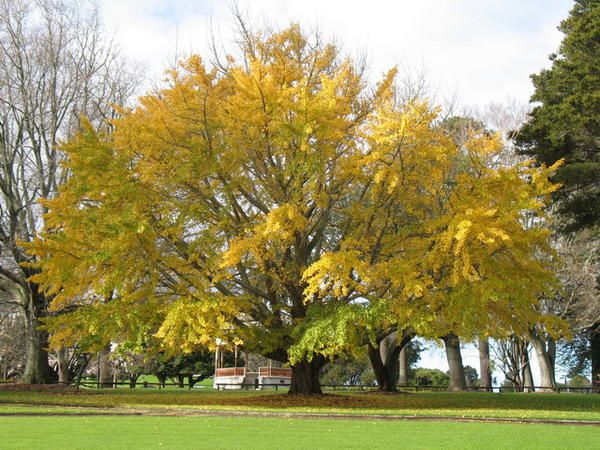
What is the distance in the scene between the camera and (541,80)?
26.3 meters

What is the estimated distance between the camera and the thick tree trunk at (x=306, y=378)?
960 inches

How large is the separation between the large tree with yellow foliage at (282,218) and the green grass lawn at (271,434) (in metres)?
5.54

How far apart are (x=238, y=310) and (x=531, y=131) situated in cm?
1155

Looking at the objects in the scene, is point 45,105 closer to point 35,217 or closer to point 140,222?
point 35,217

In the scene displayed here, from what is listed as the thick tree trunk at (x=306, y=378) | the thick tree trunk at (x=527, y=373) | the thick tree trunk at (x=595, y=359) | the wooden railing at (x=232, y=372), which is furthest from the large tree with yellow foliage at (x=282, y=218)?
the thick tree trunk at (x=595, y=359)

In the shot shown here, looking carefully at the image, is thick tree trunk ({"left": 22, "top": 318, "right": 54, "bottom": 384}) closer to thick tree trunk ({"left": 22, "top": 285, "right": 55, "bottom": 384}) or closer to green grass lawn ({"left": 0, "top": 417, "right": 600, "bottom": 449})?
thick tree trunk ({"left": 22, "top": 285, "right": 55, "bottom": 384})

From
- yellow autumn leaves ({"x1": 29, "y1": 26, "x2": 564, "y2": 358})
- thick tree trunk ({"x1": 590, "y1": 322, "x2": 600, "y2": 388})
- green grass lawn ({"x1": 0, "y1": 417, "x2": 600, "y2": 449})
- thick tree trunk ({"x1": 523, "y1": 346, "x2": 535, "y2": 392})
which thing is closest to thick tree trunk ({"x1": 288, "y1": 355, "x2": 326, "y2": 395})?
yellow autumn leaves ({"x1": 29, "y1": 26, "x2": 564, "y2": 358})

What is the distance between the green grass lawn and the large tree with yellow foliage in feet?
18.2

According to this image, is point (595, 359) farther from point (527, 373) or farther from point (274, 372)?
point (274, 372)

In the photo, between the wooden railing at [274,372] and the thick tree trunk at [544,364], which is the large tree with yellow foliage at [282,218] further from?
the wooden railing at [274,372]

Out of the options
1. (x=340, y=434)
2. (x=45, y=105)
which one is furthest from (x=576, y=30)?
(x=45, y=105)

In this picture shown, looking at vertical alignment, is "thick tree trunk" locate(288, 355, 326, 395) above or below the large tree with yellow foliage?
below

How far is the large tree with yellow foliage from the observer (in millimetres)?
19656

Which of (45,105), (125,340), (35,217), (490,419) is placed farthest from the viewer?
(35,217)
